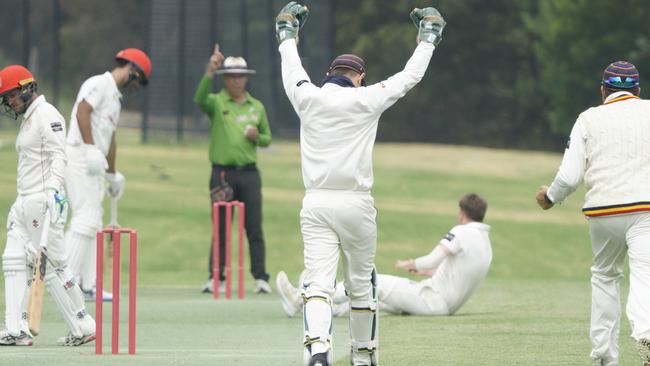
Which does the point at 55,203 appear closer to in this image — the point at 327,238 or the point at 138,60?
the point at 327,238

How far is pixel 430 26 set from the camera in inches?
313

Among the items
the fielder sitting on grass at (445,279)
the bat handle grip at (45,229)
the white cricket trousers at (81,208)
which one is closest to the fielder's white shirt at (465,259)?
the fielder sitting on grass at (445,279)

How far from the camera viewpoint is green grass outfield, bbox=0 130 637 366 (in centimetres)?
881

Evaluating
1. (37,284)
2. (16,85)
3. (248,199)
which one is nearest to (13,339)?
(37,284)

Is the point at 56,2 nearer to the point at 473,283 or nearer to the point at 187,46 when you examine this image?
the point at 187,46

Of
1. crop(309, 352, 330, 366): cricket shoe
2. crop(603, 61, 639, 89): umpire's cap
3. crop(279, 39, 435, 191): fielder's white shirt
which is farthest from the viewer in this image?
crop(603, 61, 639, 89): umpire's cap

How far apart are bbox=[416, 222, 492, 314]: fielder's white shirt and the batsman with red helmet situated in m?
3.02

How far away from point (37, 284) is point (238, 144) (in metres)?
4.59

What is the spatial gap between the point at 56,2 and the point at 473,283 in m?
20.6

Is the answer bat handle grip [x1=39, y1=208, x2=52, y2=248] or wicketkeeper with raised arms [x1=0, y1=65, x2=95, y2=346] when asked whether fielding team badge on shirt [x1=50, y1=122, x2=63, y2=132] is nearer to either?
wicketkeeper with raised arms [x1=0, y1=65, x2=95, y2=346]

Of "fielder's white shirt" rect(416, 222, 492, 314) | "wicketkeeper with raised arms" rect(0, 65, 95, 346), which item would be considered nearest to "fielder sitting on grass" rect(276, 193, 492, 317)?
"fielder's white shirt" rect(416, 222, 492, 314)

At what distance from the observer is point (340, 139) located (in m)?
7.68

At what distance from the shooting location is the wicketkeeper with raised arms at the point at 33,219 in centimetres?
892

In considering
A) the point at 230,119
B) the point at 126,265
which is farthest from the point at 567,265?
the point at 230,119
